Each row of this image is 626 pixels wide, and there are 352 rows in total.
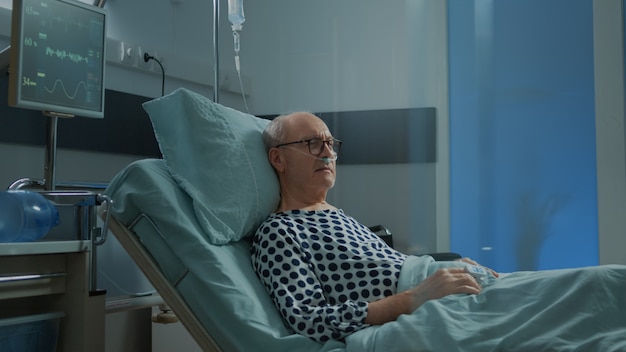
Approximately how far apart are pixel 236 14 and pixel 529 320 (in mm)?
1814

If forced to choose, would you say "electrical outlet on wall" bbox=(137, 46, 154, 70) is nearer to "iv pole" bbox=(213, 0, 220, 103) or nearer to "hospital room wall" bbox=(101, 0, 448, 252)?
"hospital room wall" bbox=(101, 0, 448, 252)

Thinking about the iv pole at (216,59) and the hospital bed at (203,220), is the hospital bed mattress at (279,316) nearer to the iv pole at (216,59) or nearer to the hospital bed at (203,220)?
the hospital bed at (203,220)

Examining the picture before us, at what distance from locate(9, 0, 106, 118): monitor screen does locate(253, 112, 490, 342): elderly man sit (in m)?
0.55

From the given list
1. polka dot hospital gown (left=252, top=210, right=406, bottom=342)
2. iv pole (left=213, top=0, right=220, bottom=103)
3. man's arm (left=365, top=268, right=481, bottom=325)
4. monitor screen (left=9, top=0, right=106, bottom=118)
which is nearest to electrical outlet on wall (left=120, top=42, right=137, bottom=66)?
iv pole (left=213, top=0, right=220, bottom=103)

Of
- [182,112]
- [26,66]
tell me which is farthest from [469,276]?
[26,66]

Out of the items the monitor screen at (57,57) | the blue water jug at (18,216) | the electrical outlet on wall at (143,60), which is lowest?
the blue water jug at (18,216)

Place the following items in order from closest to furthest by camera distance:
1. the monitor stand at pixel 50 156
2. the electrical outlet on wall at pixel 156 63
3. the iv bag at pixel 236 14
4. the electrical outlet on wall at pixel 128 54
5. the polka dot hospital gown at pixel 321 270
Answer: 1. the polka dot hospital gown at pixel 321 270
2. the monitor stand at pixel 50 156
3. the iv bag at pixel 236 14
4. the electrical outlet on wall at pixel 128 54
5. the electrical outlet on wall at pixel 156 63

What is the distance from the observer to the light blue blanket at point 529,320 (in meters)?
1.23

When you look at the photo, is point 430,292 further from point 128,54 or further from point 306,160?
point 128,54

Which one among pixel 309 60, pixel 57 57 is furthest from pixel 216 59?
pixel 57 57

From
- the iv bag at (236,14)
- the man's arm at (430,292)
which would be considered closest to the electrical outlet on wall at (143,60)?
the iv bag at (236,14)

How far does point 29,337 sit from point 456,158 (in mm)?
971

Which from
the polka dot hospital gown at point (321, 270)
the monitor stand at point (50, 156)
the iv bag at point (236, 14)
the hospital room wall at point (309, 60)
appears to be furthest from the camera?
the iv bag at point (236, 14)

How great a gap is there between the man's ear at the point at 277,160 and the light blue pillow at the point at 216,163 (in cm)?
3
